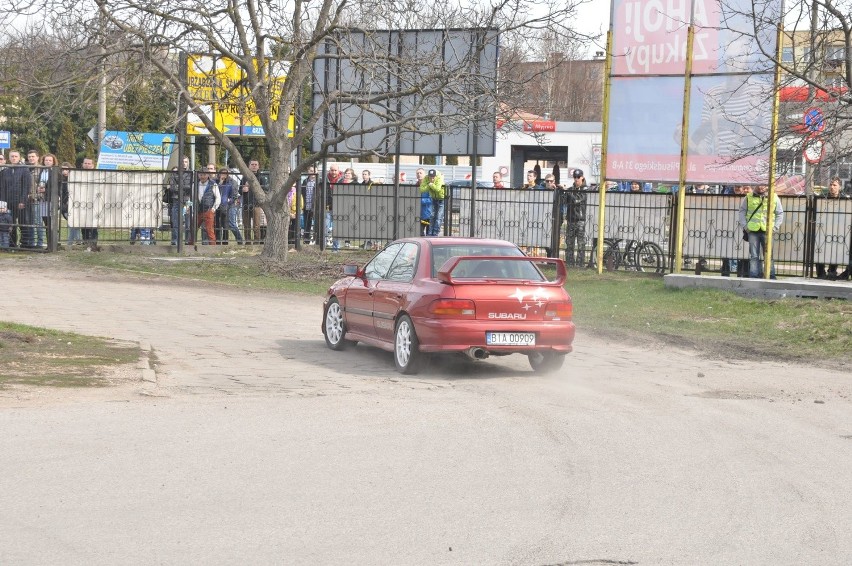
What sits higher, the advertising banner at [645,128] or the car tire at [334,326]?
the advertising banner at [645,128]

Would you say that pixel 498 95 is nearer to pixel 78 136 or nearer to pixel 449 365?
pixel 449 365

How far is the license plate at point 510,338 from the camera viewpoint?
12.2m

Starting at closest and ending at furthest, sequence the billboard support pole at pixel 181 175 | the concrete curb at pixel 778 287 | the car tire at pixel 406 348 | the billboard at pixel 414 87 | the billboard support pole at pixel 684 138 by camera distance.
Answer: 1. the car tire at pixel 406 348
2. the concrete curb at pixel 778 287
3. the billboard support pole at pixel 684 138
4. the billboard at pixel 414 87
5. the billboard support pole at pixel 181 175

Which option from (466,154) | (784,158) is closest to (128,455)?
(784,158)

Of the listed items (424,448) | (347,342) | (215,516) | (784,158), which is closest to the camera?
(215,516)

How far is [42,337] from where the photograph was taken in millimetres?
13438

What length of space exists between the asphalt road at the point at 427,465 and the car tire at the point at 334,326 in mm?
760

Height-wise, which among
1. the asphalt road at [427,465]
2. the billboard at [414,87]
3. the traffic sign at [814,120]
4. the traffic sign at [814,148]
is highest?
the billboard at [414,87]

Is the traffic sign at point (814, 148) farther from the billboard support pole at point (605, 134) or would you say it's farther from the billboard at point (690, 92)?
the billboard support pole at point (605, 134)

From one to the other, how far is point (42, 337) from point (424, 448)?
21.3ft

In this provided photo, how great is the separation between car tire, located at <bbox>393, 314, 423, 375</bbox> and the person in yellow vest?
11403 mm

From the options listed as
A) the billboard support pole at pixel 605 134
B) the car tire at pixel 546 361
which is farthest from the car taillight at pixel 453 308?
the billboard support pole at pixel 605 134

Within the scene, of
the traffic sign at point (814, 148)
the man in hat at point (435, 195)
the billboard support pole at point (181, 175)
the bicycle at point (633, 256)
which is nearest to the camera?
the traffic sign at point (814, 148)

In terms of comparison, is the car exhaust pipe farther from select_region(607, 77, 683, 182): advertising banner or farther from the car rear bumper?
select_region(607, 77, 683, 182): advertising banner
